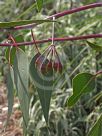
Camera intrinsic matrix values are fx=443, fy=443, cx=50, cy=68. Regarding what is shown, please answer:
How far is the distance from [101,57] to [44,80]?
153cm

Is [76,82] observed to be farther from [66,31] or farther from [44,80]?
[66,31]

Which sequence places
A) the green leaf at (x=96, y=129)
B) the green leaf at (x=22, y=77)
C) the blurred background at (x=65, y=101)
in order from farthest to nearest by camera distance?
the blurred background at (x=65, y=101) → the green leaf at (x=96, y=129) → the green leaf at (x=22, y=77)

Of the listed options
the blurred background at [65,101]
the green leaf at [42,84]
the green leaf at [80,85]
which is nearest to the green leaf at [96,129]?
the green leaf at [80,85]

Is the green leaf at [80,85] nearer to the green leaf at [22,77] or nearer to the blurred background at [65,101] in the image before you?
the green leaf at [22,77]

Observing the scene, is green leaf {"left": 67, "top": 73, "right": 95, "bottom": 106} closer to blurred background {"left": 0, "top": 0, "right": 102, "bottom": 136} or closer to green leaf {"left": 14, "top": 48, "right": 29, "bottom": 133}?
green leaf {"left": 14, "top": 48, "right": 29, "bottom": 133}

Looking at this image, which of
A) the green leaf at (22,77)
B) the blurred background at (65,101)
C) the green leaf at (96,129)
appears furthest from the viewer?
the blurred background at (65,101)

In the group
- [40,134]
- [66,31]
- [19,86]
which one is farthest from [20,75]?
[66,31]

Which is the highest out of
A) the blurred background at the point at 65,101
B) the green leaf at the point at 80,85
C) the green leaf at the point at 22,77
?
the green leaf at the point at 22,77

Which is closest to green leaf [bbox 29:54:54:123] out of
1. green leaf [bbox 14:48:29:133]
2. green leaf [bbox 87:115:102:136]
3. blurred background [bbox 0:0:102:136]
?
green leaf [bbox 14:48:29:133]

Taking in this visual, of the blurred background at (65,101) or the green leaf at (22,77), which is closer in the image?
the green leaf at (22,77)

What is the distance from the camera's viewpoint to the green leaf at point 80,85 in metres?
1.01

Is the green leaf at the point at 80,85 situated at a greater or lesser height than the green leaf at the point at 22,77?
lesser

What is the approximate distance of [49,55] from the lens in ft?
2.84

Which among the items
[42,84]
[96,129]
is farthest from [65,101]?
[42,84]
